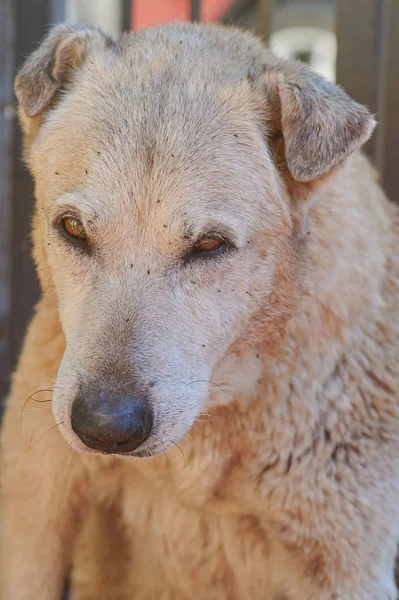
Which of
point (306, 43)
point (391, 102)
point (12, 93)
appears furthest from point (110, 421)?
point (306, 43)

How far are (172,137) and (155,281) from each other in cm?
39

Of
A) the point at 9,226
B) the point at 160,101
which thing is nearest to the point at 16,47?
the point at 9,226

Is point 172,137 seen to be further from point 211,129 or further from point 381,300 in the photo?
point 381,300

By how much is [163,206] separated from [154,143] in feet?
0.59

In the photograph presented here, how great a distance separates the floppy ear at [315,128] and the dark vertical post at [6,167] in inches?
81.7

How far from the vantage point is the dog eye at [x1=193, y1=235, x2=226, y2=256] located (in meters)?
2.34

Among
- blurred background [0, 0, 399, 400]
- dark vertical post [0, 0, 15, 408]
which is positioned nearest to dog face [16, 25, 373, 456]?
blurred background [0, 0, 399, 400]

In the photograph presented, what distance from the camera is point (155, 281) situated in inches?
91.0

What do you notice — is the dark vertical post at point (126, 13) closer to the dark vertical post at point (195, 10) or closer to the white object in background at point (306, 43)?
the dark vertical post at point (195, 10)

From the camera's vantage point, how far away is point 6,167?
4.27 m

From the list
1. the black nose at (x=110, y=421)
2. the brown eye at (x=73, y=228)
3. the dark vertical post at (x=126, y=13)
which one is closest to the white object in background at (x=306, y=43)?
the dark vertical post at (x=126, y=13)

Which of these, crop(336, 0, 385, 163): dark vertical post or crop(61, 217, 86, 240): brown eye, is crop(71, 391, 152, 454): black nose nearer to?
crop(61, 217, 86, 240): brown eye

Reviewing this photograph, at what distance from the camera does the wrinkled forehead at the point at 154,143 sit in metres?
2.31

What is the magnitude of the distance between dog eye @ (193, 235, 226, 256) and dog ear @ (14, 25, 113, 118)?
68 centimetres
